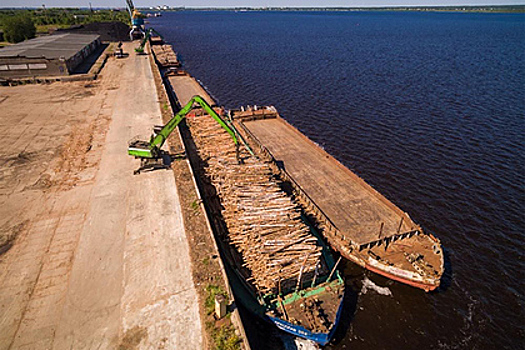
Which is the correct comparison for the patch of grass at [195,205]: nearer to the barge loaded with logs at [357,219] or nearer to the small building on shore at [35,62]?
the barge loaded with logs at [357,219]

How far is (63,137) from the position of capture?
33156mm

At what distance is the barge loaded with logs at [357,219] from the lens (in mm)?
18172

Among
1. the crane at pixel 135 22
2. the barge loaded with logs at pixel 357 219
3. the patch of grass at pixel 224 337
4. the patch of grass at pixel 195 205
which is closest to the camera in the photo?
the patch of grass at pixel 224 337

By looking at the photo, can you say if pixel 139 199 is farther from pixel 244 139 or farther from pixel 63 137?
pixel 63 137

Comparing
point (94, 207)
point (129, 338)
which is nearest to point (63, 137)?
point (94, 207)

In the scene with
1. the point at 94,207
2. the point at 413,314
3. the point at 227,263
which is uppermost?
the point at 94,207

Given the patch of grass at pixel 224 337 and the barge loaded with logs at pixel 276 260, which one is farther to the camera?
the barge loaded with logs at pixel 276 260

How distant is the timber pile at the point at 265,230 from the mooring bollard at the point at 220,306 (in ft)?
7.60

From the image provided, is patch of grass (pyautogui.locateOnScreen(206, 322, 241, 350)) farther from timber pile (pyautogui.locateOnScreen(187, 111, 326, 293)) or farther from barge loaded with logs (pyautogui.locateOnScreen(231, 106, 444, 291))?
barge loaded with logs (pyautogui.locateOnScreen(231, 106, 444, 291))

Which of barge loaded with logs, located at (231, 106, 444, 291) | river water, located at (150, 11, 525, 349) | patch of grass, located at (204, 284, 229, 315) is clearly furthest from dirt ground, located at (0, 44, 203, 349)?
river water, located at (150, 11, 525, 349)

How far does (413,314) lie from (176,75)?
201ft

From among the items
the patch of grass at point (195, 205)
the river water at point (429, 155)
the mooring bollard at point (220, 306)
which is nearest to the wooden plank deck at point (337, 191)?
the river water at point (429, 155)

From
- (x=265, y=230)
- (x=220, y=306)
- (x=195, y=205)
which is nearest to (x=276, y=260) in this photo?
(x=265, y=230)

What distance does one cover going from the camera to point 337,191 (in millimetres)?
24266
